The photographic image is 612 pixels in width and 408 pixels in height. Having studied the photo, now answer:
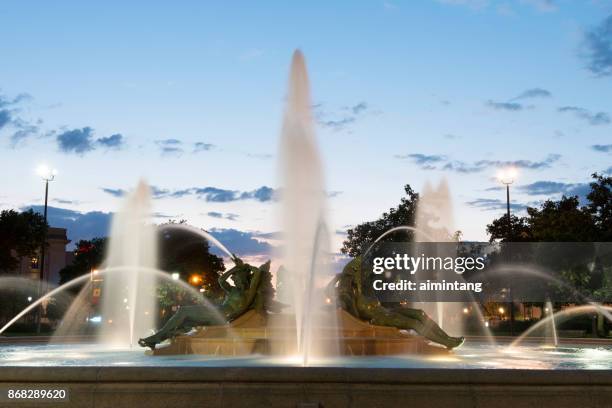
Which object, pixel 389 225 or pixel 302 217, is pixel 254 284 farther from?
pixel 389 225

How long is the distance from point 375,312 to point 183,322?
513cm

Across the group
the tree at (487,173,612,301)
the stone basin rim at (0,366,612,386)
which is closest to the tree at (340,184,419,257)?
the tree at (487,173,612,301)

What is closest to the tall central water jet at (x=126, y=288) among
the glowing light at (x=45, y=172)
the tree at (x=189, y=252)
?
the glowing light at (x=45, y=172)

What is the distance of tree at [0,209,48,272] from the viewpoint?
55000 mm

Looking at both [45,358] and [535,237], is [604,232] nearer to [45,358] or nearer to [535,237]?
[535,237]

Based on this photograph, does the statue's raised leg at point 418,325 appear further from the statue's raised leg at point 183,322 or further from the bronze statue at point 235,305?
the statue's raised leg at point 183,322

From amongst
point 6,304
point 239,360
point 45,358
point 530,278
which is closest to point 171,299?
point 6,304

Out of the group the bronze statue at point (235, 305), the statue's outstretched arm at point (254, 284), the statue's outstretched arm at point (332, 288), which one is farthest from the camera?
the statue's outstretched arm at point (332, 288)

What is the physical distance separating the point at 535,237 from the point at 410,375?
4772 cm

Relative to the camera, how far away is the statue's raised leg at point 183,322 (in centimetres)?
1922

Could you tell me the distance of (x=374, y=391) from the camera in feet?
30.4

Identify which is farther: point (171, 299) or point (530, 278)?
point (171, 299)

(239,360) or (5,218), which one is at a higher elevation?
(5,218)

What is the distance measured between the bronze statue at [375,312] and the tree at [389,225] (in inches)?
1578
